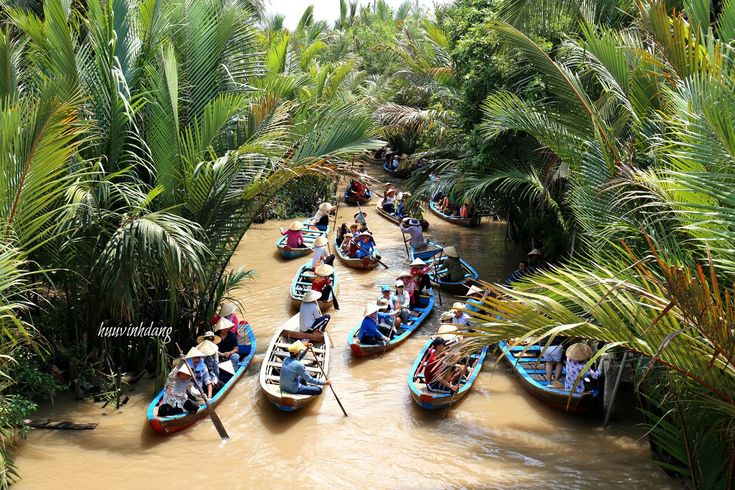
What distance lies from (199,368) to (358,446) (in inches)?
95.0

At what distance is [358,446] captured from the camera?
8820 millimetres

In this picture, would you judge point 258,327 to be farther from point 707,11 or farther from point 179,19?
point 707,11

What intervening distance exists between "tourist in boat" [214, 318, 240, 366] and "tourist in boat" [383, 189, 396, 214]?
1157 cm

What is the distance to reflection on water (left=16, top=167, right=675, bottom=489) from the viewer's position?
8016 millimetres

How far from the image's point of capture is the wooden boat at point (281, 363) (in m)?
9.32

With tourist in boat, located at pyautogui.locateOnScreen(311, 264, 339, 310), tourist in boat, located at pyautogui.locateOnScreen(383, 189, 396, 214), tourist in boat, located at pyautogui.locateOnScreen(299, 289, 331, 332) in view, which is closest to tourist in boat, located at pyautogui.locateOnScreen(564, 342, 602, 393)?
tourist in boat, located at pyautogui.locateOnScreen(299, 289, 331, 332)

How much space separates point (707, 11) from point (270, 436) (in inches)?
283

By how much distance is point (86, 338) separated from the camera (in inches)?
361

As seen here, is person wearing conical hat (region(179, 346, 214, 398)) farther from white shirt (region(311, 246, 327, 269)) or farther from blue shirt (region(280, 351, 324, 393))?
white shirt (region(311, 246, 327, 269))

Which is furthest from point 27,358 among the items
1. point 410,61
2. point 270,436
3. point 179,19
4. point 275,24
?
point 275,24

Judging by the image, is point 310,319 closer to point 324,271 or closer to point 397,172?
point 324,271

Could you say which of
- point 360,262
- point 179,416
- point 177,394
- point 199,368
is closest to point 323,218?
point 360,262

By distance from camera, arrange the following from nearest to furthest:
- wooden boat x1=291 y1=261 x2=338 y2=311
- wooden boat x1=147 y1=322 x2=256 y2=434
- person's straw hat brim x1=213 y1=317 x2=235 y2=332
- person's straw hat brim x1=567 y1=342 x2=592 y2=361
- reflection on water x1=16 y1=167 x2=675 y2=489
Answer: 1. reflection on water x1=16 y1=167 x2=675 y2=489
2. wooden boat x1=147 y1=322 x2=256 y2=434
3. person's straw hat brim x1=567 y1=342 x2=592 y2=361
4. person's straw hat brim x1=213 y1=317 x2=235 y2=332
5. wooden boat x1=291 y1=261 x2=338 y2=311

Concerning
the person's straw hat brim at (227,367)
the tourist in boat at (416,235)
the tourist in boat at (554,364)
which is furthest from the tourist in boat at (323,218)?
the tourist in boat at (554,364)
